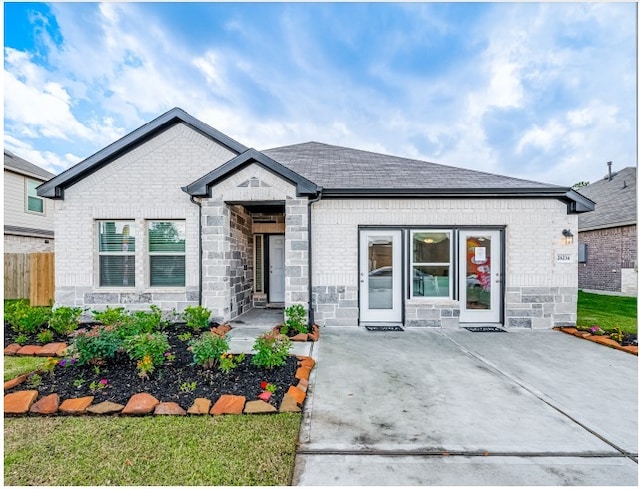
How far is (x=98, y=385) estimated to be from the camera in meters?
3.46

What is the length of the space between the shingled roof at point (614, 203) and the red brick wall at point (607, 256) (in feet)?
1.30

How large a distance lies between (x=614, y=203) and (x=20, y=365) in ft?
71.9

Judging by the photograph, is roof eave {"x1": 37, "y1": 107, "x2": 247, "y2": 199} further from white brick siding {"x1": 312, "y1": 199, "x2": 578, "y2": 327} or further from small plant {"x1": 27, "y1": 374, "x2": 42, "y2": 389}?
small plant {"x1": 27, "y1": 374, "x2": 42, "y2": 389}

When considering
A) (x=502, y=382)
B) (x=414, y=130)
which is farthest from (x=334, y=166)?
(x=414, y=130)

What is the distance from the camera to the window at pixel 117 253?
693cm

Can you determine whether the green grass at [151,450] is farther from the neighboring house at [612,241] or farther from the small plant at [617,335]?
the neighboring house at [612,241]

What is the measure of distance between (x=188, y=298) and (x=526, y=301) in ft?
25.5

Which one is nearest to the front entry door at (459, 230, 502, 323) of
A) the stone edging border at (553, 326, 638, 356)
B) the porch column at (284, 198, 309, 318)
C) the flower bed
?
the stone edging border at (553, 326, 638, 356)

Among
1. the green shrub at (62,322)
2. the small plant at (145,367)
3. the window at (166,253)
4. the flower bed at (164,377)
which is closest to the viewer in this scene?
the flower bed at (164,377)

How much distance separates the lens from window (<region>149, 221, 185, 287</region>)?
22.7 ft

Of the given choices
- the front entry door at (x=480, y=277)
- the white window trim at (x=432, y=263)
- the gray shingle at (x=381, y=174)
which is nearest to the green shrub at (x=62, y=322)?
the gray shingle at (x=381, y=174)

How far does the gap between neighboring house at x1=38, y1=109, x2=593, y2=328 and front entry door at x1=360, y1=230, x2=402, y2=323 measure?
0.02m

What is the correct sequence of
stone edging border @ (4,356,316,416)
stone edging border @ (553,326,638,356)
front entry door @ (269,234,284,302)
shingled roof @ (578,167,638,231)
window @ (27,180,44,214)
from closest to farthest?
stone edging border @ (4,356,316,416) < stone edging border @ (553,326,638,356) < front entry door @ (269,234,284,302) < window @ (27,180,44,214) < shingled roof @ (578,167,638,231)

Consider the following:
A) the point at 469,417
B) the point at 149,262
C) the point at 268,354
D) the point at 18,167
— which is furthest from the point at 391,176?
the point at 18,167
